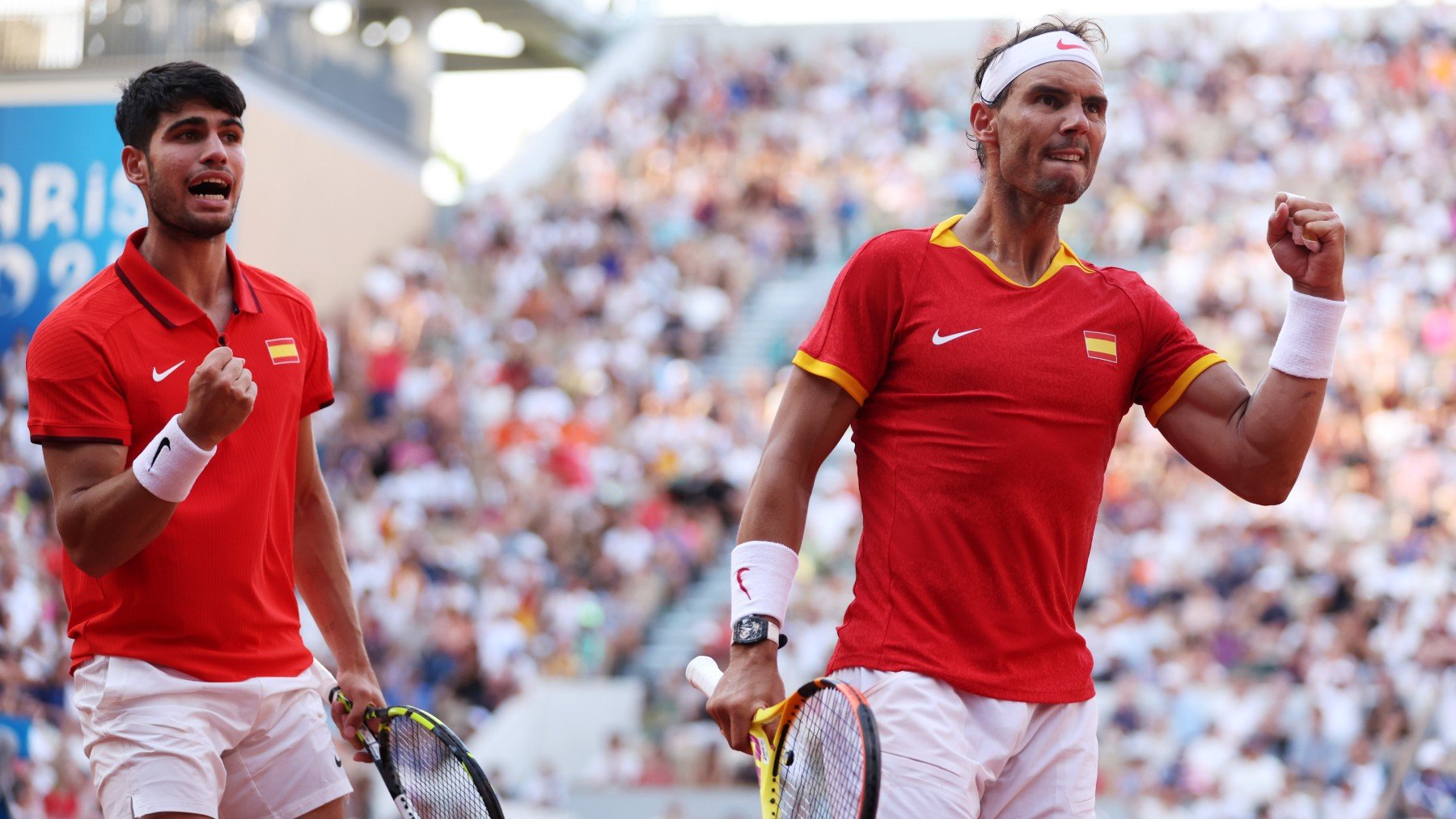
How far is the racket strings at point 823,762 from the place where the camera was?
9.91 ft

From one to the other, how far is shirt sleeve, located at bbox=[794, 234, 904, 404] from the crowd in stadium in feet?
20.5

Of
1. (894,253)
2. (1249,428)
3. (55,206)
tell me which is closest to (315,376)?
(894,253)

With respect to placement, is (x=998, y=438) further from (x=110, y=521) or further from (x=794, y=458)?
(x=110, y=521)

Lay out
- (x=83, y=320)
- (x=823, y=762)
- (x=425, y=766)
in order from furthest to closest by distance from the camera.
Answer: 1. (x=425, y=766)
2. (x=83, y=320)
3. (x=823, y=762)

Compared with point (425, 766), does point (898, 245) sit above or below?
above

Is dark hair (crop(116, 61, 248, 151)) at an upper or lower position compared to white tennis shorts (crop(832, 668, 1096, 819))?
upper

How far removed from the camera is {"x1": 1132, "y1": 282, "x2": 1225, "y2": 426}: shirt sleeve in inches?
147

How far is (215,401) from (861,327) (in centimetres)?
131

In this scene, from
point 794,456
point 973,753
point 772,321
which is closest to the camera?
point 973,753

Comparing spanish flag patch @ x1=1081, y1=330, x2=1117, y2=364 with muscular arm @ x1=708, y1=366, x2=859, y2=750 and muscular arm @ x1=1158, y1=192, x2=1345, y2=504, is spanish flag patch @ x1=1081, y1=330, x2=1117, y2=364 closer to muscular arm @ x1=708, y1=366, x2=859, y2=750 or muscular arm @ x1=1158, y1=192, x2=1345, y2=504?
muscular arm @ x1=1158, y1=192, x2=1345, y2=504

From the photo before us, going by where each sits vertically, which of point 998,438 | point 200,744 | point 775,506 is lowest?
point 200,744

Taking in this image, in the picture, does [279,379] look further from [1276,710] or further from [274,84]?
[274,84]

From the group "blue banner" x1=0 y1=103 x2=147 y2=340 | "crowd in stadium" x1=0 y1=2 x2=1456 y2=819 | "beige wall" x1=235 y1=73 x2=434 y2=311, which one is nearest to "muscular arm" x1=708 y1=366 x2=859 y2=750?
"crowd in stadium" x1=0 y1=2 x2=1456 y2=819

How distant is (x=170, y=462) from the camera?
3432mm
